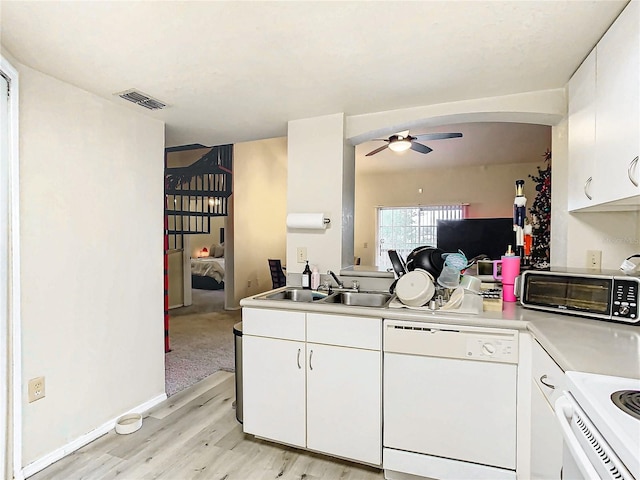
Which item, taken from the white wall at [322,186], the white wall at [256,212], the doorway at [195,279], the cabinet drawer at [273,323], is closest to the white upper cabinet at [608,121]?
the white wall at [322,186]

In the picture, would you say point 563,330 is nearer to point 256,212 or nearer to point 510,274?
point 510,274

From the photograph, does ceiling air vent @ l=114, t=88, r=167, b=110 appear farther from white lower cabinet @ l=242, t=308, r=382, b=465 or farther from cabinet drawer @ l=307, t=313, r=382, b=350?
cabinet drawer @ l=307, t=313, r=382, b=350

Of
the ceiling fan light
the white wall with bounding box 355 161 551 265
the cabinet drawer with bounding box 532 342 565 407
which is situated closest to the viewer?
the cabinet drawer with bounding box 532 342 565 407

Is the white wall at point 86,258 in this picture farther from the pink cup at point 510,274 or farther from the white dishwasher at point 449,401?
the pink cup at point 510,274

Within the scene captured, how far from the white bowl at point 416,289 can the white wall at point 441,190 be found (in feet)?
16.6

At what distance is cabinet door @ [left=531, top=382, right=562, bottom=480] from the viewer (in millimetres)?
1311

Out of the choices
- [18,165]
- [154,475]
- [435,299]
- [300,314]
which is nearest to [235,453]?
[154,475]

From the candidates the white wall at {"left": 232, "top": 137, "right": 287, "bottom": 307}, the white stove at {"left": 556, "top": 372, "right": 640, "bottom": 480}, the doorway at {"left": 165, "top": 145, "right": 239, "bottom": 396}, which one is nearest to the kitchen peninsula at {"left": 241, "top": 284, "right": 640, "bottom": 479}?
the white stove at {"left": 556, "top": 372, "right": 640, "bottom": 480}

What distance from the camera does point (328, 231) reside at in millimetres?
2686

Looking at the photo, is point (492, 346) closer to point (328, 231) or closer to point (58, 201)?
point (328, 231)

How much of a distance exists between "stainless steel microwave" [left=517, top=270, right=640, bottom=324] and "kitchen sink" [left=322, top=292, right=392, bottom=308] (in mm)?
801

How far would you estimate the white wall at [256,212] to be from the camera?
5.97 metres

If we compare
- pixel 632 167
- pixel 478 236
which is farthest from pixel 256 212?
pixel 632 167

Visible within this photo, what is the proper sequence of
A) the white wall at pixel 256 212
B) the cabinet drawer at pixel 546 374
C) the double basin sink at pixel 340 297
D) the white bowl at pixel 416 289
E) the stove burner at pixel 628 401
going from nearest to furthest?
1. the stove burner at pixel 628 401
2. the cabinet drawer at pixel 546 374
3. the white bowl at pixel 416 289
4. the double basin sink at pixel 340 297
5. the white wall at pixel 256 212
